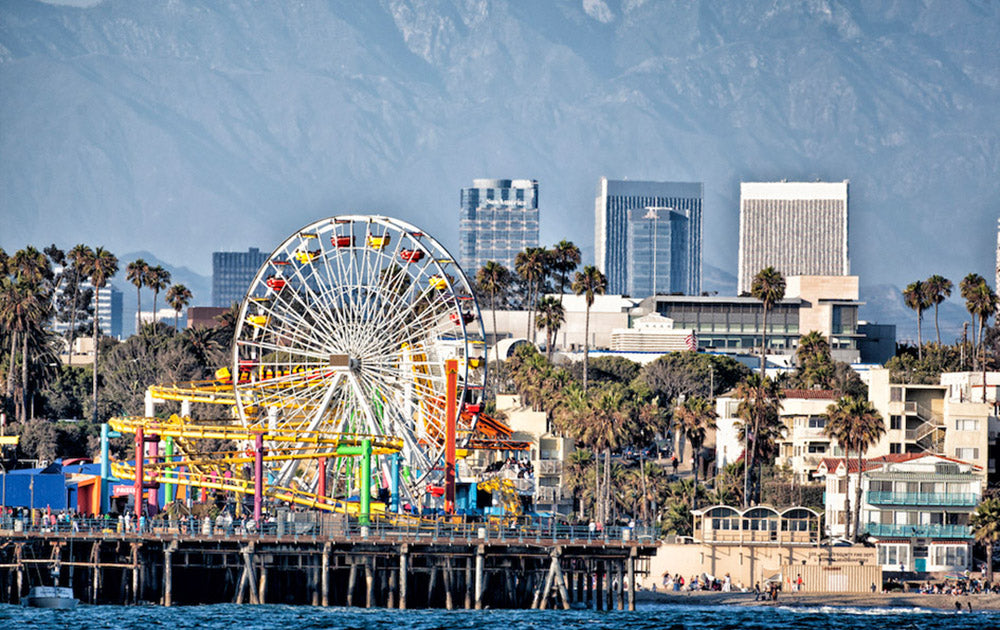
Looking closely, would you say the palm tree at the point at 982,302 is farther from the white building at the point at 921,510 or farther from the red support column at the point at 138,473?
the red support column at the point at 138,473

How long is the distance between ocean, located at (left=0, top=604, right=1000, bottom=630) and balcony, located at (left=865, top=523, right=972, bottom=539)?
589 inches

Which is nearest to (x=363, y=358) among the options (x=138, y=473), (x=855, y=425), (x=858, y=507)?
(x=138, y=473)

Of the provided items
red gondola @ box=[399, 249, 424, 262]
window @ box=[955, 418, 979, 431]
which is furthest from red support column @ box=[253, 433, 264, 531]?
window @ box=[955, 418, 979, 431]

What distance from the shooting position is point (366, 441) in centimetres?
10394

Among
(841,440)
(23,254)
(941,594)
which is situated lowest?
(941,594)

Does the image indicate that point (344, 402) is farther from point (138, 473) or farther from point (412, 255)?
point (138, 473)

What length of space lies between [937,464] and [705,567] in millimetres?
17811

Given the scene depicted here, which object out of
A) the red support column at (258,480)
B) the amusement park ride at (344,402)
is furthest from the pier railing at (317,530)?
the amusement park ride at (344,402)

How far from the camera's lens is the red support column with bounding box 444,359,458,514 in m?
109

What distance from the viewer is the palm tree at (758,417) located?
140113 mm

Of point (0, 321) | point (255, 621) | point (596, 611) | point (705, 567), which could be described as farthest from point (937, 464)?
point (0, 321)

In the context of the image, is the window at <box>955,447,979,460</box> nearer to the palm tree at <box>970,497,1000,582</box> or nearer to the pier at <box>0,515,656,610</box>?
the palm tree at <box>970,497,1000,582</box>

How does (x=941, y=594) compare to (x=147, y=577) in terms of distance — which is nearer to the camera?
(x=147, y=577)

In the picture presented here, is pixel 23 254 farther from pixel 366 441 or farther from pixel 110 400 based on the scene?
pixel 366 441
